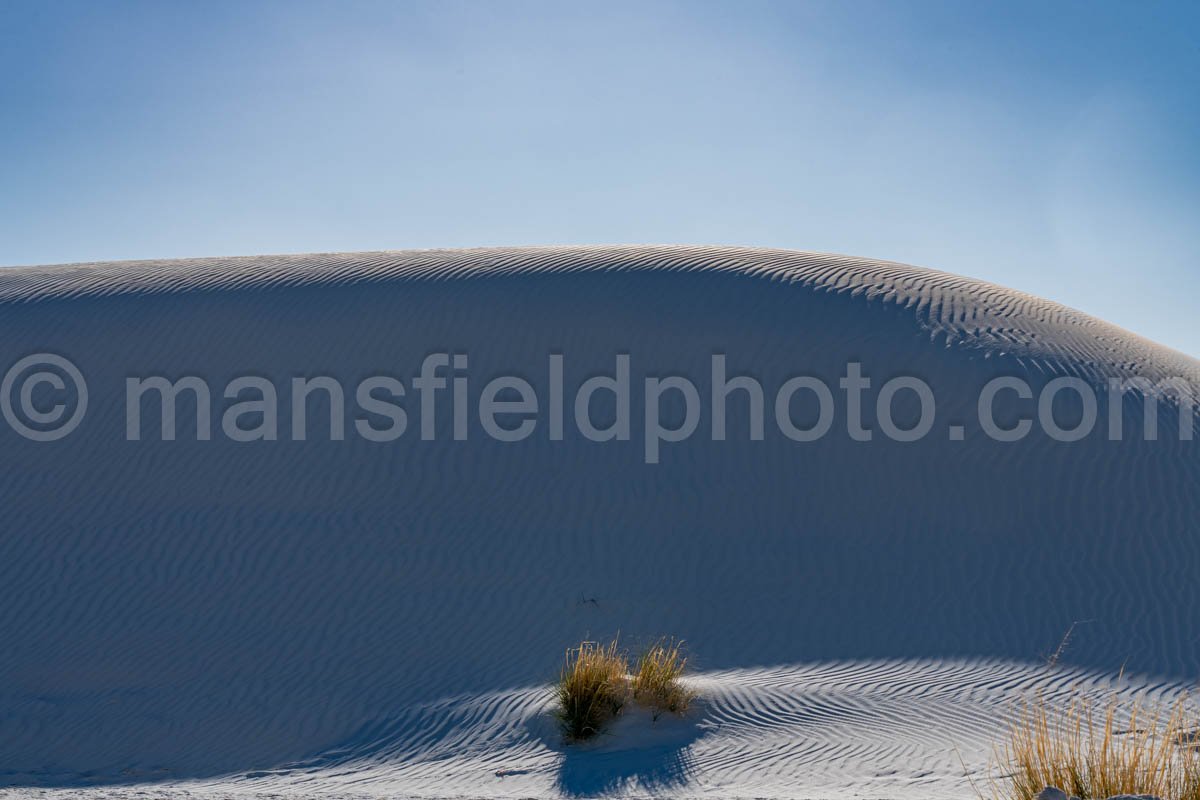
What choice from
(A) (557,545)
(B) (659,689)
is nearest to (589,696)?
(B) (659,689)

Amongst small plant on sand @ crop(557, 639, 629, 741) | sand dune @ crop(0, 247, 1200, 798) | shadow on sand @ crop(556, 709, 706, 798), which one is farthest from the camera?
sand dune @ crop(0, 247, 1200, 798)

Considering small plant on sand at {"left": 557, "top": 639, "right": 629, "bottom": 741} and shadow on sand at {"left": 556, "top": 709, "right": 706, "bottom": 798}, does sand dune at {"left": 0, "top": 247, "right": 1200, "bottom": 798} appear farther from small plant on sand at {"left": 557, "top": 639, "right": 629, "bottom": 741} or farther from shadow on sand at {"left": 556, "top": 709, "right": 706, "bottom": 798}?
small plant on sand at {"left": 557, "top": 639, "right": 629, "bottom": 741}

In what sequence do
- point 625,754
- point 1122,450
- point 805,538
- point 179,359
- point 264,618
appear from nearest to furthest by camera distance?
point 625,754 < point 264,618 < point 805,538 < point 1122,450 < point 179,359

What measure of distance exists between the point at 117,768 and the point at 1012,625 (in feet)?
26.7

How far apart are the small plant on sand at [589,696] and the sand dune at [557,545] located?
0.21m

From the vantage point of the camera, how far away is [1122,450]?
1448 cm

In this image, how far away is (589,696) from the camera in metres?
8.26

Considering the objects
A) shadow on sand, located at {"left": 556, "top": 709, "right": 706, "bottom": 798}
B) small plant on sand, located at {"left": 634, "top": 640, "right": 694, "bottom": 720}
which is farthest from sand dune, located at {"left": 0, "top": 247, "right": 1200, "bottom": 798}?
small plant on sand, located at {"left": 634, "top": 640, "right": 694, "bottom": 720}

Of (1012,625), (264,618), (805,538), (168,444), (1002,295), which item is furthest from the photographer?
(1002,295)

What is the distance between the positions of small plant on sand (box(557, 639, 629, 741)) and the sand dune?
0.21 m

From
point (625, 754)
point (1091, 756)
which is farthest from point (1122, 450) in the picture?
point (1091, 756)

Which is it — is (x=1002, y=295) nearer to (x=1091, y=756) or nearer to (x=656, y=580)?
(x=656, y=580)

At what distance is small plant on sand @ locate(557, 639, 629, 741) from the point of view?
8.16 m

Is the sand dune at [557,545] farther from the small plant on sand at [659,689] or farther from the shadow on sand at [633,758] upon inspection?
the small plant on sand at [659,689]
